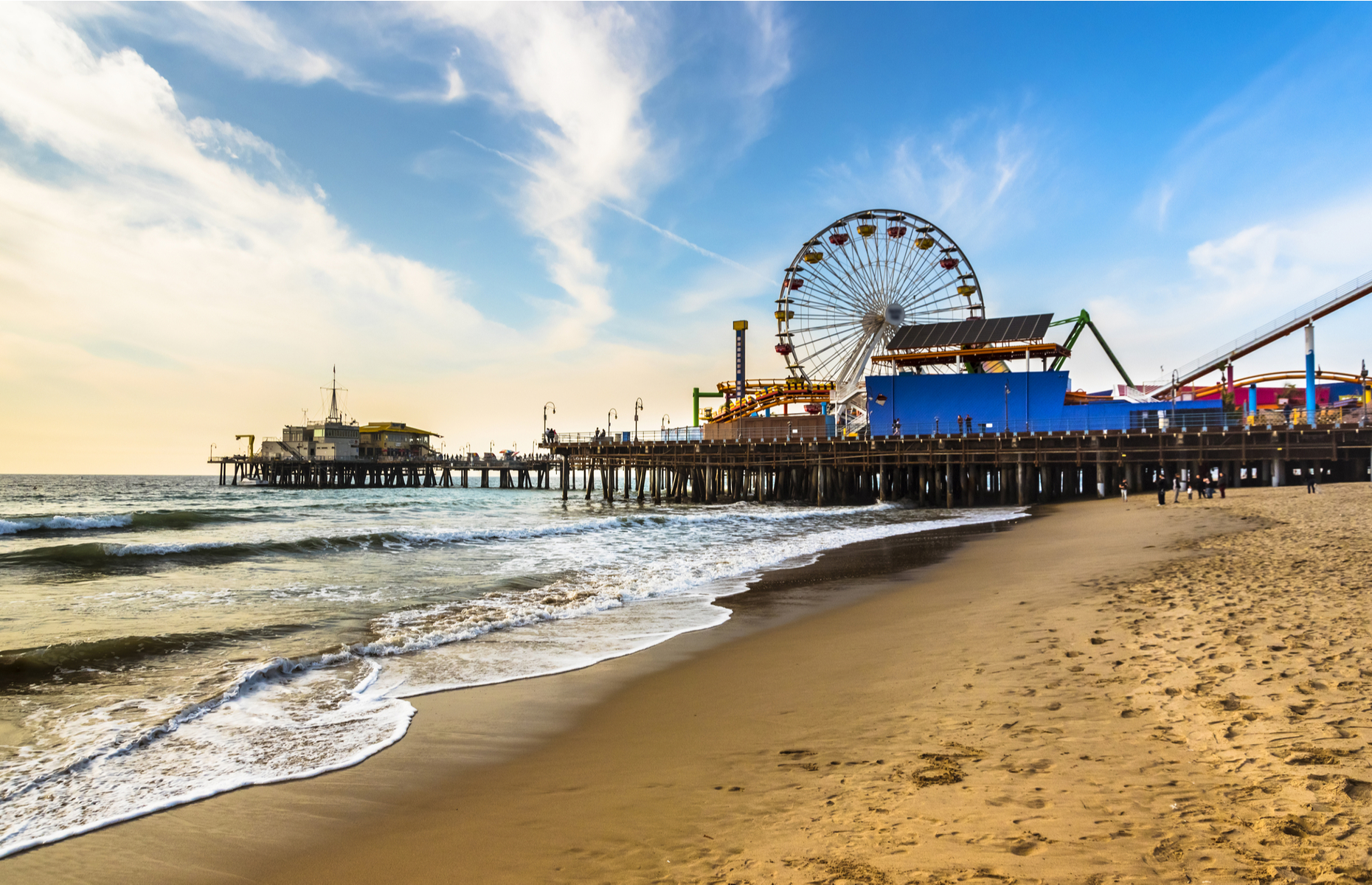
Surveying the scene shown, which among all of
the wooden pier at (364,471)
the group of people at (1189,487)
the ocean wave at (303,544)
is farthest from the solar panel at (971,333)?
the wooden pier at (364,471)

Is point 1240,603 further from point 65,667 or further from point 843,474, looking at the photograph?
point 843,474

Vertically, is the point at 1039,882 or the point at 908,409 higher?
the point at 908,409

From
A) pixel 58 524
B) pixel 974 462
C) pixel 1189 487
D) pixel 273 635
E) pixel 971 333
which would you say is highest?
pixel 971 333

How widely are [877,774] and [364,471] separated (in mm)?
93126

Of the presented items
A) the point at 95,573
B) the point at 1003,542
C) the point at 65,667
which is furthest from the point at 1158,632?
the point at 95,573

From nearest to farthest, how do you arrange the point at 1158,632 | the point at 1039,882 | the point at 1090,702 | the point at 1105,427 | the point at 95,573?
the point at 1039,882 → the point at 1090,702 → the point at 1158,632 → the point at 95,573 → the point at 1105,427

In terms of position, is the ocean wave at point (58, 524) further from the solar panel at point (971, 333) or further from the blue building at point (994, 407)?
the solar panel at point (971, 333)

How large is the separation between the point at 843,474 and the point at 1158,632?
3690 cm

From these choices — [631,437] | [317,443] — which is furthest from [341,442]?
[631,437]

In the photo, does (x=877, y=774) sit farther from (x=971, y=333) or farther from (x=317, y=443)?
(x=317, y=443)

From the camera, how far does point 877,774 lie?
3.80 m

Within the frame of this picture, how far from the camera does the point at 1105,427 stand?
4019 cm

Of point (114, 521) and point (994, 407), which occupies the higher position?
point (994, 407)

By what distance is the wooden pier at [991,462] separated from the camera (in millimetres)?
34062
